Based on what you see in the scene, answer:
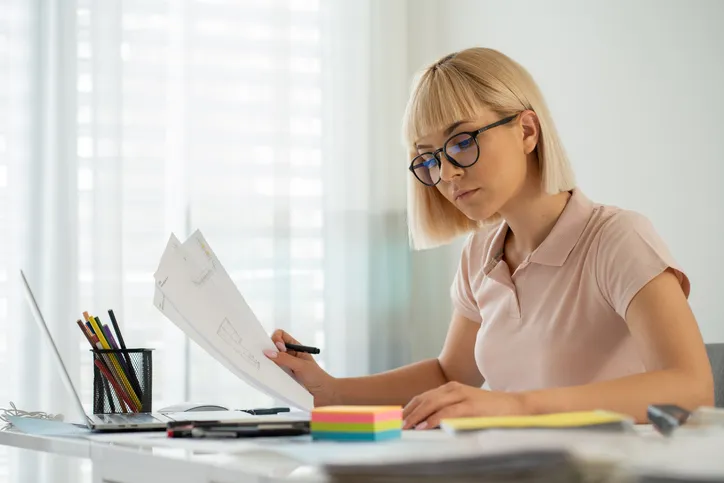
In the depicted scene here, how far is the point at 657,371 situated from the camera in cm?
113

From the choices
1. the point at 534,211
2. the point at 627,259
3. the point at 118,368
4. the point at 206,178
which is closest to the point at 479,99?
the point at 534,211

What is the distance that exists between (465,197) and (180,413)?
543 millimetres

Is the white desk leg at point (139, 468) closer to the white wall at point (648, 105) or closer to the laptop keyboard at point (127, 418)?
the laptop keyboard at point (127, 418)

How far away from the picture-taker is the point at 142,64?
280cm

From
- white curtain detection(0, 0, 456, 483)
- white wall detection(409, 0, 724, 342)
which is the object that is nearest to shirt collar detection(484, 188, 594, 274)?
white wall detection(409, 0, 724, 342)

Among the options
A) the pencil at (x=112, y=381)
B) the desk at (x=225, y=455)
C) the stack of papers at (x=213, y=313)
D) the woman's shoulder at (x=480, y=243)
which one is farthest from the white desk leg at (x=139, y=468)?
the woman's shoulder at (x=480, y=243)

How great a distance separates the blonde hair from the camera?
1374 mm

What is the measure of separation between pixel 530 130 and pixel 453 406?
0.61 m

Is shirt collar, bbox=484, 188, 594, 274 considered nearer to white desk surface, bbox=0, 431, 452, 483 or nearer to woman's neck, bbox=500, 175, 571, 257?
woman's neck, bbox=500, 175, 571, 257

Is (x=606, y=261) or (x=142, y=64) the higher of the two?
(x=142, y=64)

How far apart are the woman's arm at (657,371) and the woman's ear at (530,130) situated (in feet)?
1.03

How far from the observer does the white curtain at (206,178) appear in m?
2.62

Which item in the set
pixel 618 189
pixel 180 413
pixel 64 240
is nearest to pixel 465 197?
pixel 180 413

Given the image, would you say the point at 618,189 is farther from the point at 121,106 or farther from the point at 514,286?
the point at 121,106
